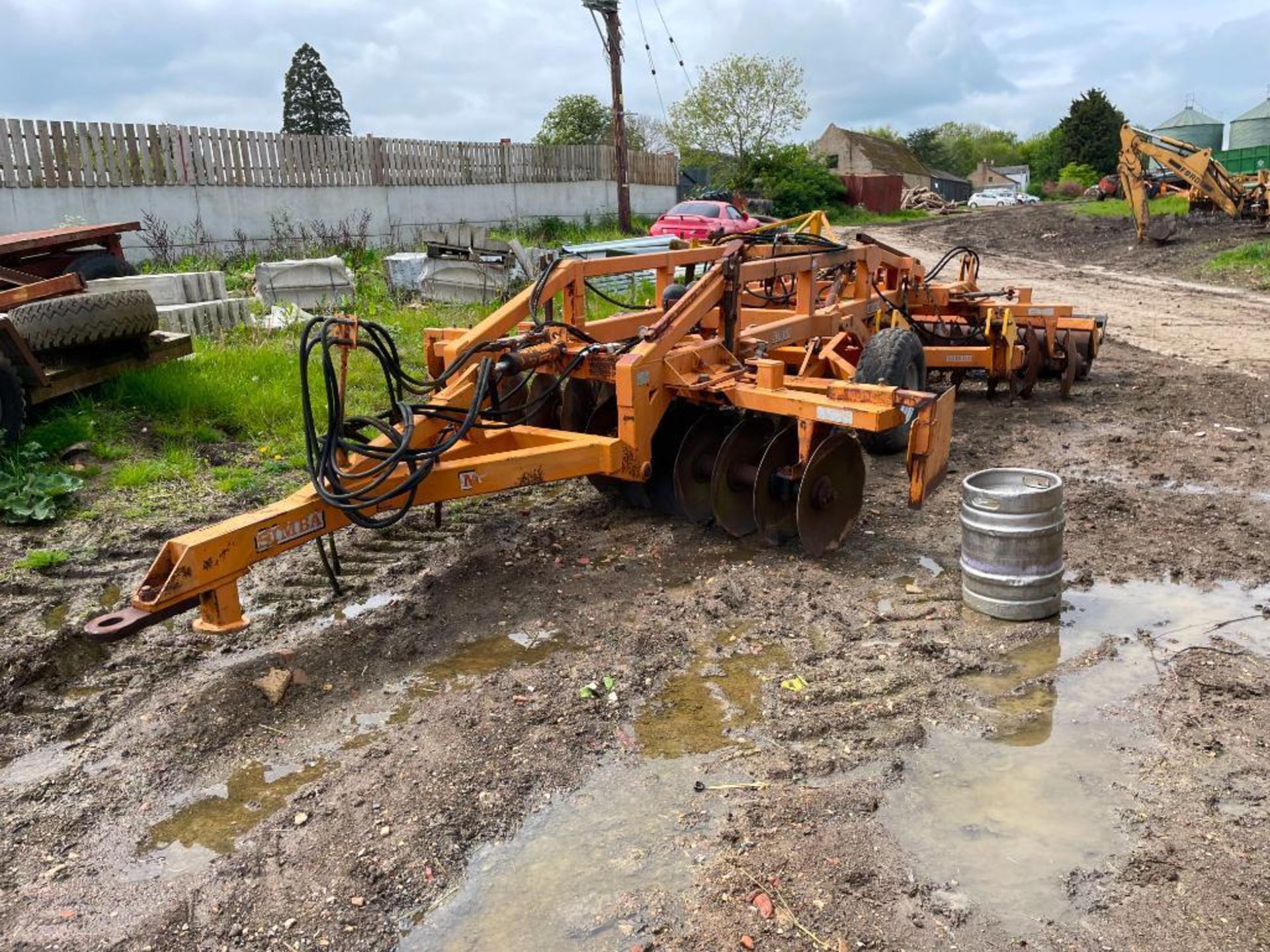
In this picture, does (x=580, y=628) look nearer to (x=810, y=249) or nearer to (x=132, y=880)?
(x=132, y=880)

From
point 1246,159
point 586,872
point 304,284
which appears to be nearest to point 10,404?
point 586,872

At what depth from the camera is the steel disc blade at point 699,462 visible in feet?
19.7

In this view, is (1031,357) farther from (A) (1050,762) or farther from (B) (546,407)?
(A) (1050,762)

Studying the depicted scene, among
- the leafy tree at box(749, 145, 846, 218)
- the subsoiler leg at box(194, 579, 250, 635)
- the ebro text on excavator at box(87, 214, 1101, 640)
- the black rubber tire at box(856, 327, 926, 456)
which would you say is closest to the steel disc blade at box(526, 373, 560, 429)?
the ebro text on excavator at box(87, 214, 1101, 640)

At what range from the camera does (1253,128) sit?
54.1 m

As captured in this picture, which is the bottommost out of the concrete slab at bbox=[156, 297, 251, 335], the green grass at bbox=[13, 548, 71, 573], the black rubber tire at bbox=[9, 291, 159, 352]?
the green grass at bbox=[13, 548, 71, 573]

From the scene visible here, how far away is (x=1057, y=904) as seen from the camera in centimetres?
289

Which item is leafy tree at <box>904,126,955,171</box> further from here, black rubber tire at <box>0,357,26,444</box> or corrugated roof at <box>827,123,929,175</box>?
black rubber tire at <box>0,357,26,444</box>

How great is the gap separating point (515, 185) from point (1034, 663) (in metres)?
20.2

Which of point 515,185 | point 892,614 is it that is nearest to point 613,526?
point 892,614

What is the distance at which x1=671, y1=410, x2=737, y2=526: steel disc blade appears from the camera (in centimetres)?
599

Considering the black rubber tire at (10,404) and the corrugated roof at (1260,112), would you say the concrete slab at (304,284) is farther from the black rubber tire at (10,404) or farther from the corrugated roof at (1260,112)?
the corrugated roof at (1260,112)

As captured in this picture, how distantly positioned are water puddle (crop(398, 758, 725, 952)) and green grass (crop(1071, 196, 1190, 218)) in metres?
29.8

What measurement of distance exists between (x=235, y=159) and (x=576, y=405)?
40.6ft
